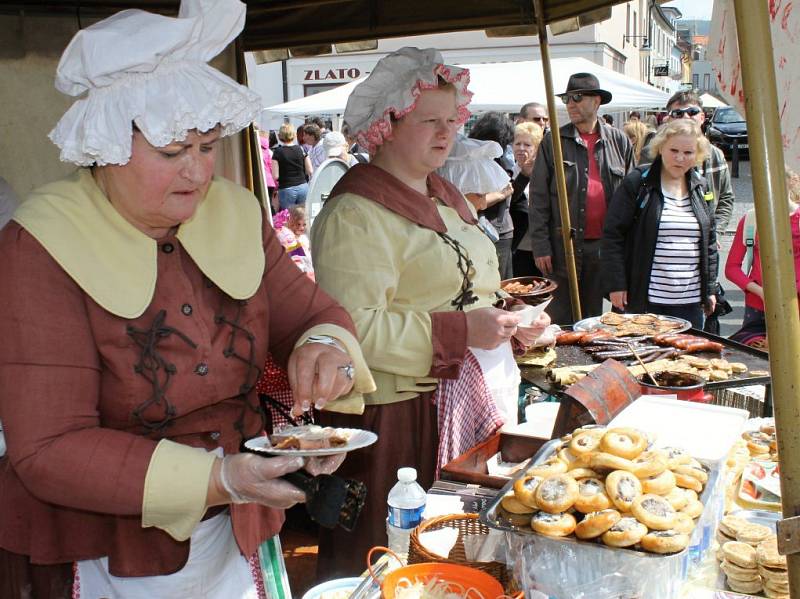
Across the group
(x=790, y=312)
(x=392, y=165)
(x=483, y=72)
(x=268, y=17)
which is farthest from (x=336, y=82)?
(x=790, y=312)

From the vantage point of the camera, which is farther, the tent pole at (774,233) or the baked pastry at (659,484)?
the baked pastry at (659,484)

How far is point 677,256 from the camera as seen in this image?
4621mm

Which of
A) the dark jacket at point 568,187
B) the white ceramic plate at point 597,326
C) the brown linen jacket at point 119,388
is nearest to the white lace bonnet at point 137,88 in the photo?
the brown linen jacket at point 119,388

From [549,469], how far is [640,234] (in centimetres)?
340

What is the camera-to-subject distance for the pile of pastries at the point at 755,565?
1661mm

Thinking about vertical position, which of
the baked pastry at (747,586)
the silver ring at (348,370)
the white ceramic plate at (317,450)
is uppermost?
the silver ring at (348,370)

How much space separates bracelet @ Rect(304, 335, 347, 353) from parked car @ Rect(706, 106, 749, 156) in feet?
66.0

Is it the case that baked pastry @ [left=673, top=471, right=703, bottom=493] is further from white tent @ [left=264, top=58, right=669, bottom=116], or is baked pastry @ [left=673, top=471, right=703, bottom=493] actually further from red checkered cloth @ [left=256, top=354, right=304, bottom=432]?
white tent @ [left=264, top=58, right=669, bottom=116]

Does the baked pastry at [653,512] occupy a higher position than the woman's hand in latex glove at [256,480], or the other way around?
the woman's hand in latex glove at [256,480]

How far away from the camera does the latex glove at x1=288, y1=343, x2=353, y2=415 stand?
1756mm

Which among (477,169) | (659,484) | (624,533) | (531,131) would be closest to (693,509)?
(659,484)

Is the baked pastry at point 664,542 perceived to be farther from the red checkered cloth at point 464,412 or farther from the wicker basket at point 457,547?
the red checkered cloth at point 464,412

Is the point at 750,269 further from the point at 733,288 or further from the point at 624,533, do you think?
the point at 733,288

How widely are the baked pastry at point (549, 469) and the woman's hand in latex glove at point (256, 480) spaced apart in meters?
0.45
